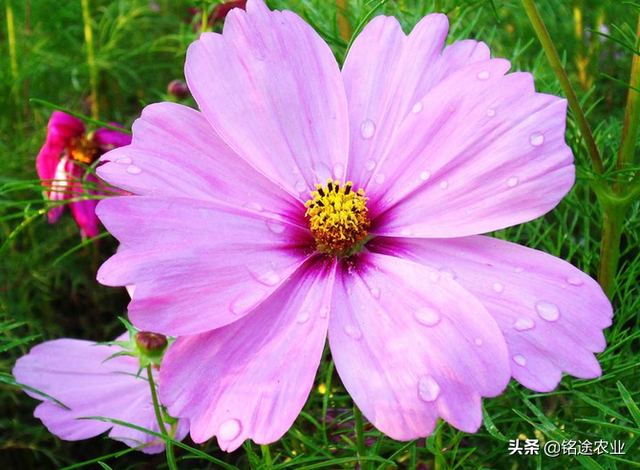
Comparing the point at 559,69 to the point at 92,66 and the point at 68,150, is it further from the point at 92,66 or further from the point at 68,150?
the point at 92,66

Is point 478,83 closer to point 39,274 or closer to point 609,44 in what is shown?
point 39,274

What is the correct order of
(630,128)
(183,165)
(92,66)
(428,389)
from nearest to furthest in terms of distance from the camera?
1. (428,389)
2. (183,165)
3. (630,128)
4. (92,66)

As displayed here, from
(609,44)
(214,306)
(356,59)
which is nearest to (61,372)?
(214,306)

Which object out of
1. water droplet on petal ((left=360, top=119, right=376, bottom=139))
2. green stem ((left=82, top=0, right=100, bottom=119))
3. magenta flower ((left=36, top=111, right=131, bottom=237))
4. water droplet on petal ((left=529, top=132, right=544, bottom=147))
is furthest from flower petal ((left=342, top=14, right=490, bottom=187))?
green stem ((left=82, top=0, right=100, bottom=119))

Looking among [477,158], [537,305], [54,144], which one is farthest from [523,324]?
[54,144]

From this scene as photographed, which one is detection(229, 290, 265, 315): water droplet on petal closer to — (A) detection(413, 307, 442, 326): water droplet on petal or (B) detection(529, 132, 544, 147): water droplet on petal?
(A) detection(413, 307, 442, 326): water droplet on petal

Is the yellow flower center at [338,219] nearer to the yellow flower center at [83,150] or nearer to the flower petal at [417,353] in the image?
the flower petal at [417,353]

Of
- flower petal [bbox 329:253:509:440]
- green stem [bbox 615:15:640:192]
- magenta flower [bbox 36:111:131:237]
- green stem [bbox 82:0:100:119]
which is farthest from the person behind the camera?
green stem [bbox 82:0:100:119]
